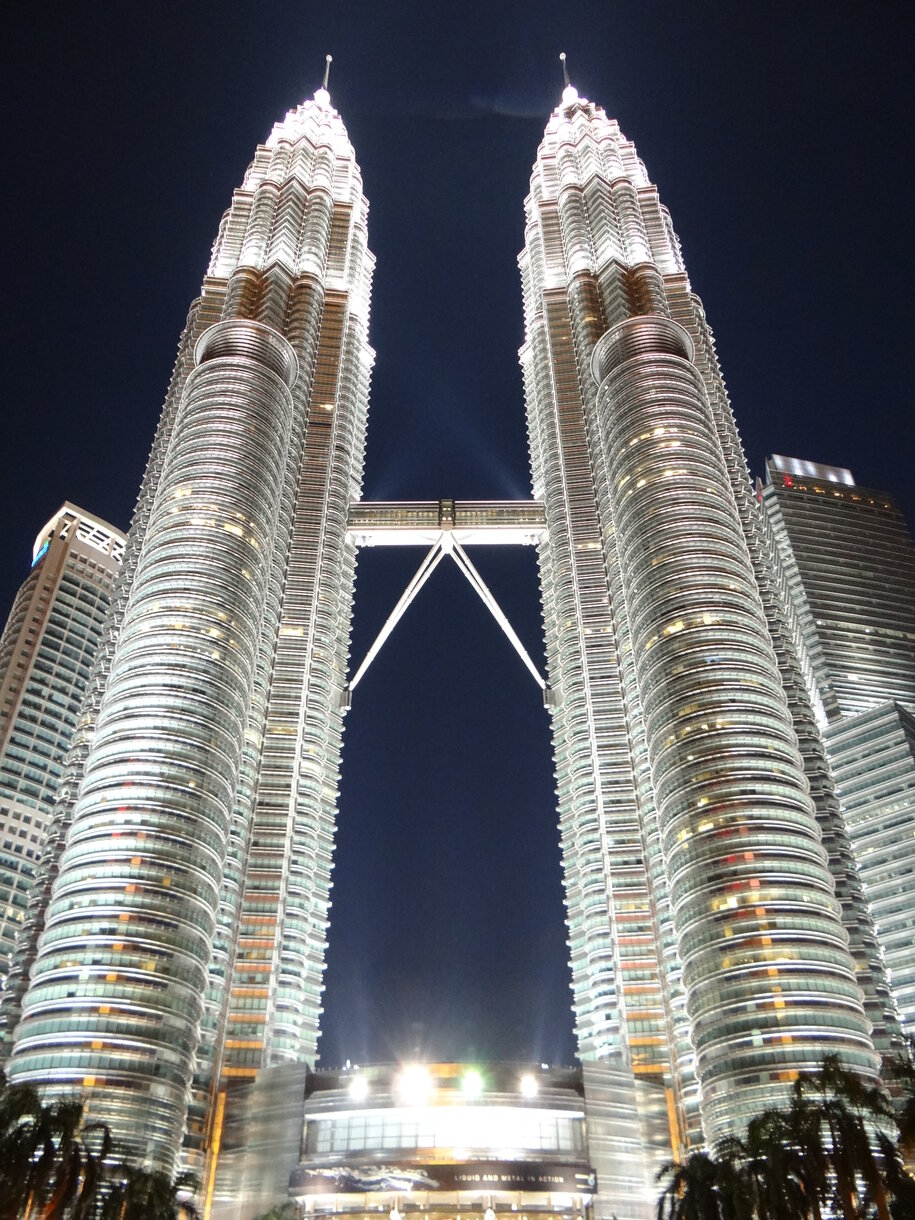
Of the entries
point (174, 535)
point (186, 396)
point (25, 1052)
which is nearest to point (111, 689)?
point (174, 535)

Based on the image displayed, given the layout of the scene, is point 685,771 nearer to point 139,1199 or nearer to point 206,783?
point 206,783

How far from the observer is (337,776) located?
6663 inches

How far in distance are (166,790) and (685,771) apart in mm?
63124

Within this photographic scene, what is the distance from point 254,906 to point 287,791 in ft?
59.8

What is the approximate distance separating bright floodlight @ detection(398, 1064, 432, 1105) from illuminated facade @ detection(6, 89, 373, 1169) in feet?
74.4

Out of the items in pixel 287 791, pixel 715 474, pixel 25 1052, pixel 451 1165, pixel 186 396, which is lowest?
pixel 451 1165

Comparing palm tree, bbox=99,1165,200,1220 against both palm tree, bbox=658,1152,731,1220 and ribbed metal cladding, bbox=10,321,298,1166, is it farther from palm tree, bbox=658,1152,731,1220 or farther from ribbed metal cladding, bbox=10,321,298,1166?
ribbed metal cladding, bbox=10,321,298,1166

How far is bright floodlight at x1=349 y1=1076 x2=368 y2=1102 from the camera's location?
116350 mm

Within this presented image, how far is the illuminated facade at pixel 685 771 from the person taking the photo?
116 m

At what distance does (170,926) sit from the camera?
4788 inches

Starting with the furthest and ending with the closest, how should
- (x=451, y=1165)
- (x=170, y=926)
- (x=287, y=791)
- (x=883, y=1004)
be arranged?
(x=287, y=791) → (x=883, y=1004) → (x=170, y=926) → (x=451, y=1165)

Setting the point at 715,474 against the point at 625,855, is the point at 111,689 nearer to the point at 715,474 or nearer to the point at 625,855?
the point at 625,855

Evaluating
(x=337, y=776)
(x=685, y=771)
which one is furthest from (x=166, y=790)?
(x=685, y=771)

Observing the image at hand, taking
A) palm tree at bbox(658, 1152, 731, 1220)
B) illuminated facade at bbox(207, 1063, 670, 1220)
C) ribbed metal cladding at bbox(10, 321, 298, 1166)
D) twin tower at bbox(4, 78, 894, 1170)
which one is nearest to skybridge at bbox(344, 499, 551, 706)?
twin tower at bbox(4, 78, 894, 1170)
